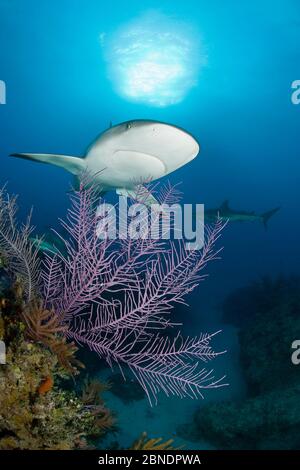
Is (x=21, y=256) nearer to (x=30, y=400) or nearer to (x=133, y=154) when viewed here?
(x=30, y=400)

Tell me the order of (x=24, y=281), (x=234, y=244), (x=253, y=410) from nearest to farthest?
1. (x=24, y=281)
2. (x=253, y=410)
3. (x=234, y=244)

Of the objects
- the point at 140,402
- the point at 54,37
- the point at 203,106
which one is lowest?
the point at 140,402

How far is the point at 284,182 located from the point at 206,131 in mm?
23071

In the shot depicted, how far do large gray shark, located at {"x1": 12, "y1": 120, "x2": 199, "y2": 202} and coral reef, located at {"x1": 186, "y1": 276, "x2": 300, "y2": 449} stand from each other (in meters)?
6.60

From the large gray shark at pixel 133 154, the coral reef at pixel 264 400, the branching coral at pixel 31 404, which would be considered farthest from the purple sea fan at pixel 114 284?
the coral reef at pixel 264 400

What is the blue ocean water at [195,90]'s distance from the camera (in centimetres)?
1659

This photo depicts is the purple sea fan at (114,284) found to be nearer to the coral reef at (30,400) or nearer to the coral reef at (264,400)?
the coral reef at (30,400)

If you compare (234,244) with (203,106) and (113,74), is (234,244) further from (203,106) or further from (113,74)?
(113,74)

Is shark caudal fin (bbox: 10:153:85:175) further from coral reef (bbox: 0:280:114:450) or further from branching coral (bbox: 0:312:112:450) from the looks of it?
branching coral (bbox: 0:312:112:450)

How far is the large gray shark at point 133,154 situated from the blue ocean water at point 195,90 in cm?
133

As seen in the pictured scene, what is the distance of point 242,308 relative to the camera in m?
19.4

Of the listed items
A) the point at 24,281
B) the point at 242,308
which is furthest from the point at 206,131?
the point at 24,281

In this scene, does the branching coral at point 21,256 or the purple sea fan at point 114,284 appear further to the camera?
the branching coral at point 21,256
